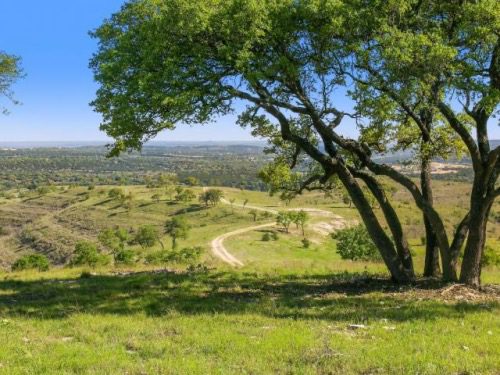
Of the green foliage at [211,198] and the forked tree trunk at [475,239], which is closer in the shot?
the forked tree trunk at [475,239]

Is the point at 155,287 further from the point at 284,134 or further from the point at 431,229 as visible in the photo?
the point at 431,229

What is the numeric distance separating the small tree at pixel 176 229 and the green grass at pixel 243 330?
4020 inches

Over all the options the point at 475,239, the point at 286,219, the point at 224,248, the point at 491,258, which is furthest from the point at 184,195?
the point at 475,239

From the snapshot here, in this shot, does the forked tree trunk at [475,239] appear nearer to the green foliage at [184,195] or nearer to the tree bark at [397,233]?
the tree bark at [397,233]

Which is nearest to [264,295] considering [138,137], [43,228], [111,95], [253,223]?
[138,137]

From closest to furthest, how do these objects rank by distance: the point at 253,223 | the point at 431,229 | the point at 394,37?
the point at 394,37
the point at 431,229
the point at 253,223

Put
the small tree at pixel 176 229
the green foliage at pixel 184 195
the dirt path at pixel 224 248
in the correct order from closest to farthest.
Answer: the dirt path at pixel 224 248 < the small tree at pixel 176 229 < the green foliage at pixel 184 195

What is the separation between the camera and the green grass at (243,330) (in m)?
8.62

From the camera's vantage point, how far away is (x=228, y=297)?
16.0 meters

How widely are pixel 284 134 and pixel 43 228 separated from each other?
156 m

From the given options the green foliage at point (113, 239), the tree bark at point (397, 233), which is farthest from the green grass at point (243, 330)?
the green foliage at point (113, 239)

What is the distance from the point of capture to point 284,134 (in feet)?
57.1

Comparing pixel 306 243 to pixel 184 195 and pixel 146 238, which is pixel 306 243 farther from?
pixel 184 195

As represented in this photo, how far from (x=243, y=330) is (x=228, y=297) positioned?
4862 mm
